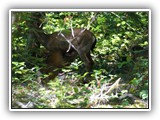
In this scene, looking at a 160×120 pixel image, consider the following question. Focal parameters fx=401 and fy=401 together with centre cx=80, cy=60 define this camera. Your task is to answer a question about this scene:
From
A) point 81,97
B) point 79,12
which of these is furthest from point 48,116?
point 79,12

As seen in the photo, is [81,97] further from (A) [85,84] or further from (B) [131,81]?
(B) [131,81]

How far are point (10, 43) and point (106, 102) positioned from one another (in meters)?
0.77

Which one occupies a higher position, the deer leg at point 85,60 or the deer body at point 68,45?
the deer body at point 68,45

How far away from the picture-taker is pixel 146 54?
9.04 feet

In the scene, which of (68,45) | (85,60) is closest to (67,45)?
A: (68,45)

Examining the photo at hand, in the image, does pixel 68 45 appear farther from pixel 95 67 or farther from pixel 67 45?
pixel 95 67

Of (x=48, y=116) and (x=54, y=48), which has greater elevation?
(x=54, y=48)

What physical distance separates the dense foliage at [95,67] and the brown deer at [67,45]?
35 millimetres

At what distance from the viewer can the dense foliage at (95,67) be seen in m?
2.75

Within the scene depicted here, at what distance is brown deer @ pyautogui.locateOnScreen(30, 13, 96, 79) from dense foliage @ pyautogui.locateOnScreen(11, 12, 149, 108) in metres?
0.03

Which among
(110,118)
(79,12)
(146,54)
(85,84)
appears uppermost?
(79,12)

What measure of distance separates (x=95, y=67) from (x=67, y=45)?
0.25 metres

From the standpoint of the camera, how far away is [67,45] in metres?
2.80
